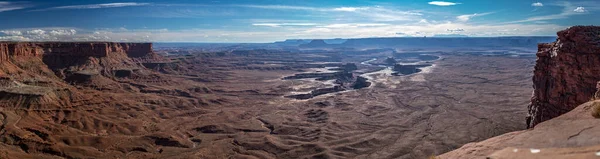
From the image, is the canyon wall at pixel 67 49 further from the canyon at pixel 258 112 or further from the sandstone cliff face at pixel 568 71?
the sandstone cliff face at pixel 568 71

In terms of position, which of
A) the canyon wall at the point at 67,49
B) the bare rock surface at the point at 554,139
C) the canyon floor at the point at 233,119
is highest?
the canyon wall at the point at 67,49

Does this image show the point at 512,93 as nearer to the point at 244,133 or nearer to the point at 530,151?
the point at 244,133

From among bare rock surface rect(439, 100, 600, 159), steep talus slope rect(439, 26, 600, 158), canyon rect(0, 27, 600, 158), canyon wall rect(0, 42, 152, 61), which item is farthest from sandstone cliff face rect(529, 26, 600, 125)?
canyon wall rect(0, 42, 152, 61)

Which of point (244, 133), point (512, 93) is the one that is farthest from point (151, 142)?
point (512, 93)

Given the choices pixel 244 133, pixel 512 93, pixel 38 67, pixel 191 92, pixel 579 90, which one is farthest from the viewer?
pixel 191 92

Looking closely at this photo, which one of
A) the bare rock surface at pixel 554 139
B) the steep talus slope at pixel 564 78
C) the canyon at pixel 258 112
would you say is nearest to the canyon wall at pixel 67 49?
the canyon at pixel 258 112

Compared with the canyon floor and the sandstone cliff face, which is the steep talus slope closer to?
the sandstone cliff face

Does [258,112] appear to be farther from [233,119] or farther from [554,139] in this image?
[554,139]

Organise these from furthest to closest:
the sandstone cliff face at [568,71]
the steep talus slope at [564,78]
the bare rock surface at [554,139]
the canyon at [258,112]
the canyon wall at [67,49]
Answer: the canyon wall at [67,49] → the canyon at [258,112] → the sandstone cliff face at [568,71] → the steep talus slope at [564,78] → the bare rock surface at [554,139]
